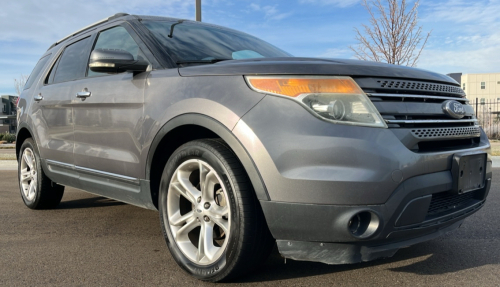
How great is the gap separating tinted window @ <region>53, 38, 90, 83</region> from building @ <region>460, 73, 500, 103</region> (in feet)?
195

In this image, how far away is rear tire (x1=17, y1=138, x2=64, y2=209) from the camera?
4.59 meters

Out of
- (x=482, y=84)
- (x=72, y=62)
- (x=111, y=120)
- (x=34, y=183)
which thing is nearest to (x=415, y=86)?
(x=111, y=120)

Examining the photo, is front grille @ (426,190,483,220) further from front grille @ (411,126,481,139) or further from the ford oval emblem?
the ford oval emblem

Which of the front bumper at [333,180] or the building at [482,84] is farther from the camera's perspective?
the building at [482,84]

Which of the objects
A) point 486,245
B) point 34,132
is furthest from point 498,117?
point 34,132

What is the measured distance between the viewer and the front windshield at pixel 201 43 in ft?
10.4

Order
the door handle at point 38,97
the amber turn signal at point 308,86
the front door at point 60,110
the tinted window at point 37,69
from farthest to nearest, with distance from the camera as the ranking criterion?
the tinted window at point 37,69, the door handle at point 38,97, the front door at point 60,110, the amber turn signal at point 308,86

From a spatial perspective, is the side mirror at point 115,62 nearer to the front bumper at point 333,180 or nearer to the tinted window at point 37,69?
the front bumper at point 333,180

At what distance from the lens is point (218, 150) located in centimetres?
245

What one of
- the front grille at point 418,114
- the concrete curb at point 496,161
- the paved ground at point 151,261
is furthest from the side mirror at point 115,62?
the concrete curb at point 496,161

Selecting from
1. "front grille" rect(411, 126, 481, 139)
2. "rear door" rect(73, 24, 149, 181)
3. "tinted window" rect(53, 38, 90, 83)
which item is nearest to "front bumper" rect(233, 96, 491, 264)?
"front grille" rect(411, 126, 481, 139)

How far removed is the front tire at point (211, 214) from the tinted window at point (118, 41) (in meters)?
1.03

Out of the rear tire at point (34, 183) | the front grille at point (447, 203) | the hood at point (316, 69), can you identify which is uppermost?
the hood at point (316, 69)

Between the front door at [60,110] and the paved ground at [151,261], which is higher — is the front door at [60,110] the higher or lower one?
the higher one
